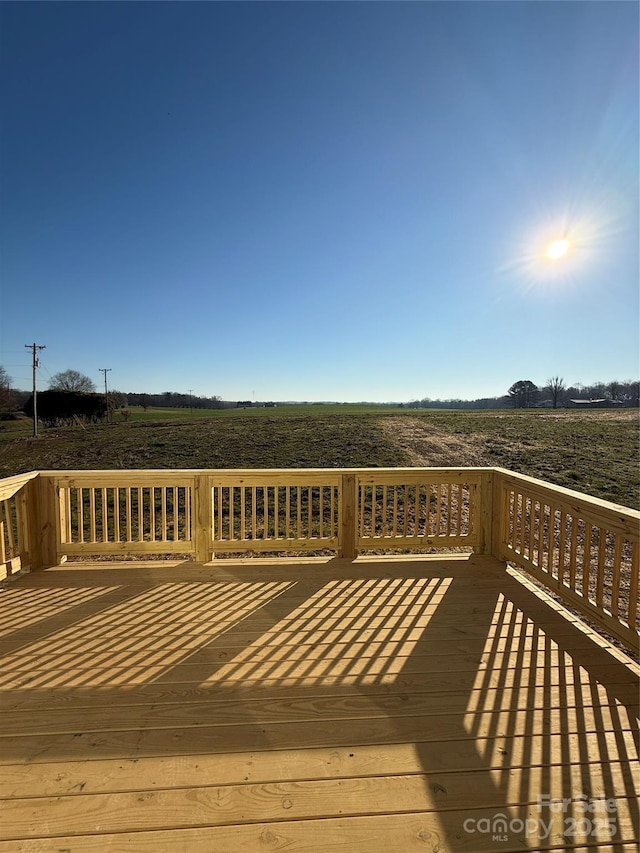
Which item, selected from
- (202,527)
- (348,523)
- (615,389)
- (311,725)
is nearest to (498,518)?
(348,523)

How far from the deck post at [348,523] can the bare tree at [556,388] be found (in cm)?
3302

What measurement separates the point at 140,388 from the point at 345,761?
35.0m

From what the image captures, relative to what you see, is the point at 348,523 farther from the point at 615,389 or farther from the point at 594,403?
the point at 594,403

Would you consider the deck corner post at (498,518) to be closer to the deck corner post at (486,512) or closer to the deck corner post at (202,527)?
the deck corner post at (486,512)

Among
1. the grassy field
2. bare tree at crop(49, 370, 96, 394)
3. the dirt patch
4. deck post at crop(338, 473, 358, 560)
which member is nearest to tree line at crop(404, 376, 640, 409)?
the grassy field

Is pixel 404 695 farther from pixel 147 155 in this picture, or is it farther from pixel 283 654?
pixel 147 155

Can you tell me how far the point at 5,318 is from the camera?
27.6ft

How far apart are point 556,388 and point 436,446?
24.8m

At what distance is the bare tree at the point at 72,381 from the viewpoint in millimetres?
30087

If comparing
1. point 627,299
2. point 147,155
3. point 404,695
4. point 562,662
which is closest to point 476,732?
point 404,695

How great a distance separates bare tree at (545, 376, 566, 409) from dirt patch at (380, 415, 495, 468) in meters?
20.0

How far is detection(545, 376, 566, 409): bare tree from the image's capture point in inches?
1216

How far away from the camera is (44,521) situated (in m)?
3.63

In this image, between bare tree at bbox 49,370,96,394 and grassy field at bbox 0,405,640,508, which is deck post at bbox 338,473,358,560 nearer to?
grassy field at bbox 0,405,640,508
